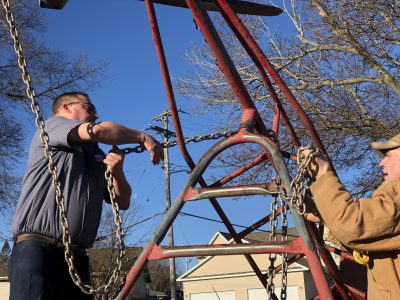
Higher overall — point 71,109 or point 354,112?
point 354,112

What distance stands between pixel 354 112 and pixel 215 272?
57.2 feet

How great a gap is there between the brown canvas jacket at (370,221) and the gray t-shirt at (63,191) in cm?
108

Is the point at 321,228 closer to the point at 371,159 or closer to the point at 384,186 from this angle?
the point at 384,186

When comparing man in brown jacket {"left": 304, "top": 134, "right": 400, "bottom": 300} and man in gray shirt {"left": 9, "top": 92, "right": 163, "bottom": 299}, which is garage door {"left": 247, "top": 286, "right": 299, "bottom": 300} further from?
man in brown jacket {"left": 304, "top": 134, "right": 400, "bottom": 300}

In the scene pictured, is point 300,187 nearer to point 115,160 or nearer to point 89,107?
point 115,160

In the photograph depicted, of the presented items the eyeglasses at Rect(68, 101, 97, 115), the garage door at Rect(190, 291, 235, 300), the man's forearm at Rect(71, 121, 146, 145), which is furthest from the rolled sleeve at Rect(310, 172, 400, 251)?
the garage door at Rect(190, 291, 235, 300)

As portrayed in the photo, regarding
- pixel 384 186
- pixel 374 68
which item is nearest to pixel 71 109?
pixel 384 186

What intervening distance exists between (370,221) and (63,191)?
136cm

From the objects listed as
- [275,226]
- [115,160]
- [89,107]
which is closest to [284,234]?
[275,226]

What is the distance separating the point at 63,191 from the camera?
8.36 feet

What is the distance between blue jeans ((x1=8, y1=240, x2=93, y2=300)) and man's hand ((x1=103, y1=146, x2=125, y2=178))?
44cm

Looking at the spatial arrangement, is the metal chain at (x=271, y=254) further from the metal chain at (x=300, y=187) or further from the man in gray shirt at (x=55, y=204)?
the man in gray shirt at (x=55, y=204)

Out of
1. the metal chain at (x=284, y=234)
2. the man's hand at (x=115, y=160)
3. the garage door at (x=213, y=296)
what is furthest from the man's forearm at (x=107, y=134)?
the garage door at (x=213, y=296)

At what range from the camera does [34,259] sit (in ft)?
7.89
